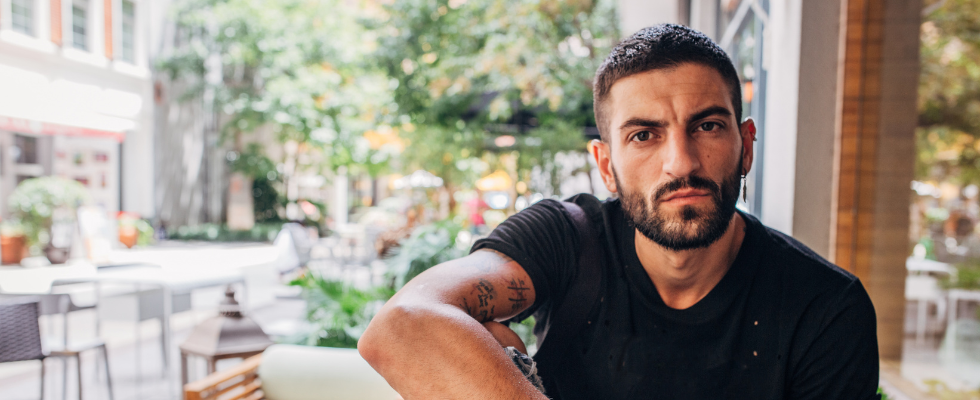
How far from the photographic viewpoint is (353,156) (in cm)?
1600

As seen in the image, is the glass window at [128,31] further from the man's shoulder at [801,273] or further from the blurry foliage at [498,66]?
the man's shoulder at [801,273]

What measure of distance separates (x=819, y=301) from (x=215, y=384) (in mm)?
2357

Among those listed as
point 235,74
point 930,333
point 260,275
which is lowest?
point 260,275

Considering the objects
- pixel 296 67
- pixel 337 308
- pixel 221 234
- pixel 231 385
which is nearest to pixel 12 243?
pixel 221 234

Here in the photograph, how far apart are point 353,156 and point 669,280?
15111mm

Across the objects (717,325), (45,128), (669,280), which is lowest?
(717,325)

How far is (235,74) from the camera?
1741 cm

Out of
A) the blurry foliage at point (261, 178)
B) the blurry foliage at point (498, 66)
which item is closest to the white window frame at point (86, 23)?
the blurry foliage at point (261, 178)

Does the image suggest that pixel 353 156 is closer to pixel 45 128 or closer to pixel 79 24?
pixel 45 128

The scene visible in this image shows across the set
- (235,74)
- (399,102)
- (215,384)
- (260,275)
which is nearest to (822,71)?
(215,384)

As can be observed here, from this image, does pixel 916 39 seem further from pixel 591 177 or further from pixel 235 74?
pixel 235 74

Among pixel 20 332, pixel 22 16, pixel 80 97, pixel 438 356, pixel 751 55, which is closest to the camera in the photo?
pixel 438 356

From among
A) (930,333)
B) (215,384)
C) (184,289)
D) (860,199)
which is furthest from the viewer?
(184,289)

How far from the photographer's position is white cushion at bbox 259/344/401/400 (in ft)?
8.56
